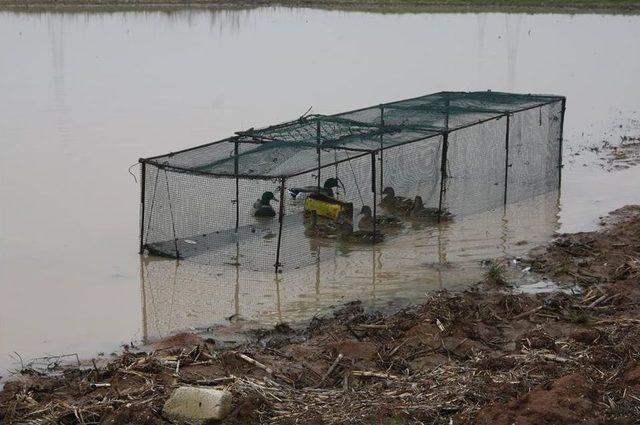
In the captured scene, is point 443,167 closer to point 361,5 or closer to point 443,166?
point 443,166

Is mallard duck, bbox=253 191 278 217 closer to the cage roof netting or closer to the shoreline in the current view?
the cage roof netting

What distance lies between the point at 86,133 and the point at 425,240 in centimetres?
919

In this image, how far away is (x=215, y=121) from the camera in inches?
900

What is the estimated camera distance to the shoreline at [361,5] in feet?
154

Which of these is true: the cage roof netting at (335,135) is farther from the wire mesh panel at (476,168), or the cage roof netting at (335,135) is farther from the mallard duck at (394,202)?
the mallard duck at (394,202)

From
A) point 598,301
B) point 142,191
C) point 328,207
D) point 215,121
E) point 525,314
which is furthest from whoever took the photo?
point 215,121

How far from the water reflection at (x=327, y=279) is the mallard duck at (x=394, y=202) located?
33cm

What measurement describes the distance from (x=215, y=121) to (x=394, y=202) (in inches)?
333

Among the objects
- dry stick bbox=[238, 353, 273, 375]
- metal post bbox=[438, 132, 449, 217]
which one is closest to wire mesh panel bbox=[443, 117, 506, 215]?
metal post bbox=[438, 132, 449, 217]

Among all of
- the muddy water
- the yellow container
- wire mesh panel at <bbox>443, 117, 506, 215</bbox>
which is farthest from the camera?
wire mesh panel at <bbox>443, 117, 506, 215</bbox>

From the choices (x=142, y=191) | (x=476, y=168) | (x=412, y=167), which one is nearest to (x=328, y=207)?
(x=412, y=167)

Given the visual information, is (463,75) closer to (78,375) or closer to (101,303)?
(101,303)

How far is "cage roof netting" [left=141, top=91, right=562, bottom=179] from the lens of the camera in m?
13.5

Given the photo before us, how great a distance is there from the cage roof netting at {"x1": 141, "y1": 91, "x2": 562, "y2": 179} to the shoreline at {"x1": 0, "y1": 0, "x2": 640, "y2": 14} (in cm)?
3197
